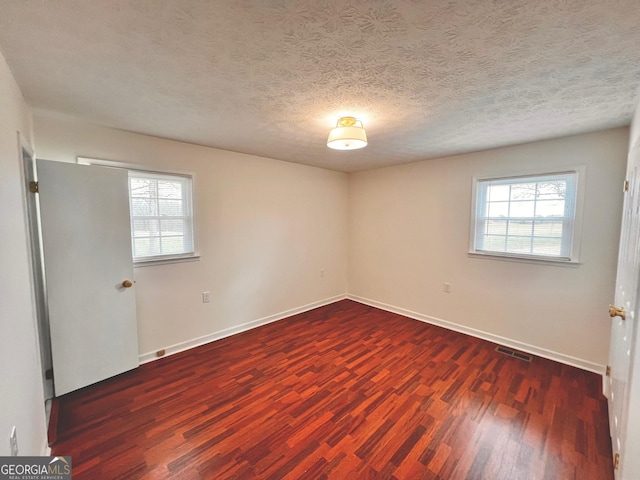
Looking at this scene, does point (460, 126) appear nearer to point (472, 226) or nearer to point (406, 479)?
point (472, 226)

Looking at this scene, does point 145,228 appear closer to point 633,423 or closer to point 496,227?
point 633,423

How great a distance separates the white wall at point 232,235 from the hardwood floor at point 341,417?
553 millimetres

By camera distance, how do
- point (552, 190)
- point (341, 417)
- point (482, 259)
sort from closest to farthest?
point (341, 417), point (552, 190), point (482, 259)

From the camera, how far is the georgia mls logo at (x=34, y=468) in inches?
40.5

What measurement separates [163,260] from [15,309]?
5.11ft

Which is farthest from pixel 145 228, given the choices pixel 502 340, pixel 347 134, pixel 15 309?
pixel 502 340

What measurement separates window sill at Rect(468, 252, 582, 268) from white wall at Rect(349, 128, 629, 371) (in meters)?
0.04

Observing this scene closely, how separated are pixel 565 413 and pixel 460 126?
244 centimetres

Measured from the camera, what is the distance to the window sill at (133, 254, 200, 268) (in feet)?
8.71

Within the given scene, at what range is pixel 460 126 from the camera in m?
2.35

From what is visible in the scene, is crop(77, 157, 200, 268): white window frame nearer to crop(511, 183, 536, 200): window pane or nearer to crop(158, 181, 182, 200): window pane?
crop(158, 181, 182, 200): window pane

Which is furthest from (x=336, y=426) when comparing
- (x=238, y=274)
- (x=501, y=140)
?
(x=501, y=140)

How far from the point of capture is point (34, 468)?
1.21 meters

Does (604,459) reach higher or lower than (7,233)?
lower
